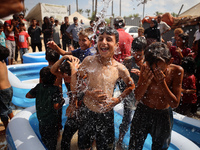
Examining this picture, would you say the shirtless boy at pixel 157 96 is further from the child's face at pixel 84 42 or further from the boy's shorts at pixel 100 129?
the child's face at pixel 84 42

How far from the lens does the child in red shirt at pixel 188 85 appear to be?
9.95ft

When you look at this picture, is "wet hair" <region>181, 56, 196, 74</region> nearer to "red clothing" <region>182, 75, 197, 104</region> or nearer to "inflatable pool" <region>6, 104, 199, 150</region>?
"red clothing" <region>182, 75, 197, 104</region>

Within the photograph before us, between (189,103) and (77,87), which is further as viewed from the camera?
(189,103)

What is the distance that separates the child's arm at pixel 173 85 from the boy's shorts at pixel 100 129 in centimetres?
66

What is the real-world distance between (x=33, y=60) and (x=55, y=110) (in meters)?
5.62

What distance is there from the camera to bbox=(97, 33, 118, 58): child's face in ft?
6.25

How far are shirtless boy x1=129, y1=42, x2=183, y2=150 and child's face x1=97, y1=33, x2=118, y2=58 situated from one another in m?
0.41

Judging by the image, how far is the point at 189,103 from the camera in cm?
332

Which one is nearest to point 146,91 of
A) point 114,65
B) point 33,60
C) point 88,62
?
point 114,65

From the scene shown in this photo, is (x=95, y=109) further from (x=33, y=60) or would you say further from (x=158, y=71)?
(x=33, y=60)

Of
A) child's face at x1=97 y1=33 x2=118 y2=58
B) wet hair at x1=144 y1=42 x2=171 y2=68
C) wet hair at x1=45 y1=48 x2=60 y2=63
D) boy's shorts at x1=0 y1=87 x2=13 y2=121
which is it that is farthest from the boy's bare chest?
boy's shorts at x1=0 y1=87 x2=13 y2=121

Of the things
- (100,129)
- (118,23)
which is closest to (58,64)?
(100,129)

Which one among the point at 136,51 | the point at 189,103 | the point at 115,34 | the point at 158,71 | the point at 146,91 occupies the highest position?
the point at 115,34

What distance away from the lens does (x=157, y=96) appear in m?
1.83
